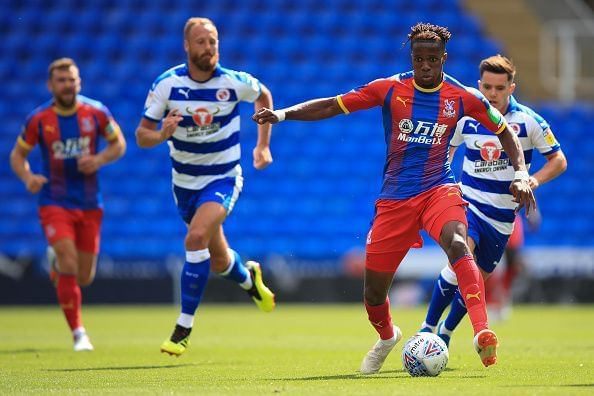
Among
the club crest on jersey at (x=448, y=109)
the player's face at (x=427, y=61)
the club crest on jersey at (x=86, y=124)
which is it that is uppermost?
the player's face at (x=427, y=61)

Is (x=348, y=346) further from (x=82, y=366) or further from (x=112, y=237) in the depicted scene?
(x=112, y=237)

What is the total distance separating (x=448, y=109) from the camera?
24.6ft

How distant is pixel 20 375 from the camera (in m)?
7.70

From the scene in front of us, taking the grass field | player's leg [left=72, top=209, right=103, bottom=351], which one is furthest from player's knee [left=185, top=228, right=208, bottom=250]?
player's leg [left=72, top=209, right=103, bottom=351]

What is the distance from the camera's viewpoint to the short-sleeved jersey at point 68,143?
10.9 metres

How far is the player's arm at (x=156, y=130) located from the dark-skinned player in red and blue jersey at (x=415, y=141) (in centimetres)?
138

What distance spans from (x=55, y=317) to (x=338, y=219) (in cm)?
633

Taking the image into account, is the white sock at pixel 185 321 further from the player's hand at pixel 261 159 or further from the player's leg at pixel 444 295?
the player's leg at pixel 444 295

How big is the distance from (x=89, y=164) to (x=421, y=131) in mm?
4359

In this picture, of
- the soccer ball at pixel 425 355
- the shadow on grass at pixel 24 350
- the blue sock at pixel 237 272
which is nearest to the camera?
the soccer ball at pixel 425 355


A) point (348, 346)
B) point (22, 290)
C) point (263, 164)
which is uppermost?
point (263, 164)

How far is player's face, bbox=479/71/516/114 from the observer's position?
8.74 meters

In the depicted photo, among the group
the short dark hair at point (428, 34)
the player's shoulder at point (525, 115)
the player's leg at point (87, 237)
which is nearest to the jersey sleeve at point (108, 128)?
the player's leg at point (87, 237)

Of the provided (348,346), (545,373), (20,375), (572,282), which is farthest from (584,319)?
(20,375)
